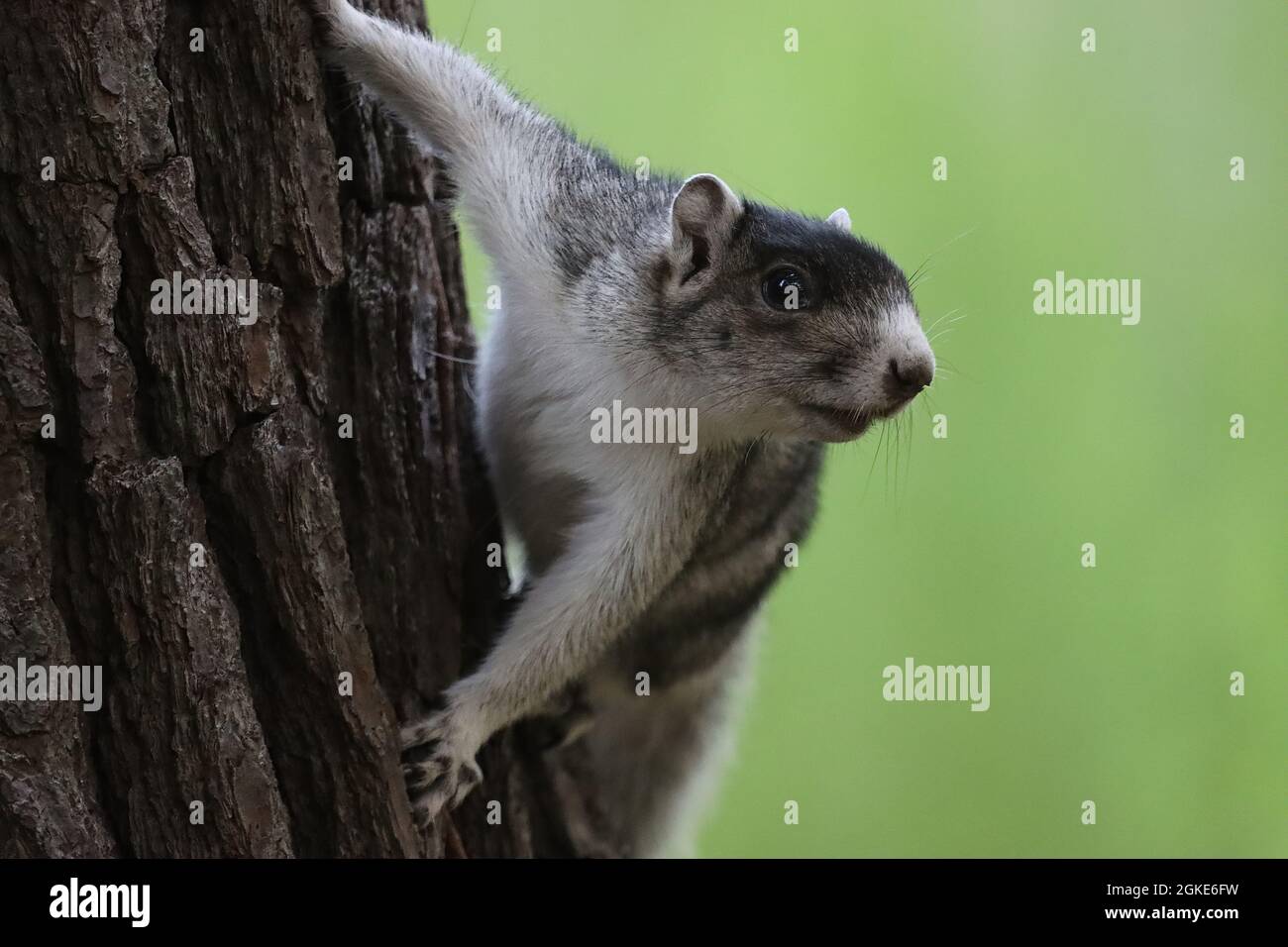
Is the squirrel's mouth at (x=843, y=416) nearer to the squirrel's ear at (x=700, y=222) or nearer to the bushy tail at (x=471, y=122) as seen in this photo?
the squirrel's ear at (x=700, y=222)

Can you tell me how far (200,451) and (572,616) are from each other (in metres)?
0.76

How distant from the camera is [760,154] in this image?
351 cm

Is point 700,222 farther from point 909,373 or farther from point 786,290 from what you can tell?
point 909,373

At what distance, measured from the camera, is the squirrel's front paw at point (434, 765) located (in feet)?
6.97

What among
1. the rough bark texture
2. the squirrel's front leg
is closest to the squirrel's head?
the squirrel's front leg

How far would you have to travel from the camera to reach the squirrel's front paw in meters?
2.12

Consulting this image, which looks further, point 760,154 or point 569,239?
point 760,154

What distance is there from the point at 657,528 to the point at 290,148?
3.11 ft

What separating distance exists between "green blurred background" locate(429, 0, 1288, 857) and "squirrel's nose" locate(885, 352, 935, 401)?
5.01 feet

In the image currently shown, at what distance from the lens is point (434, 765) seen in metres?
2.15

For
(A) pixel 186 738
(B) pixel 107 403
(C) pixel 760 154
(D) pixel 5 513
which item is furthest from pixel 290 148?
(C) pixel 760 154

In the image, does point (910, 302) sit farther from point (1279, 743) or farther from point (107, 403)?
point (1279, 743)

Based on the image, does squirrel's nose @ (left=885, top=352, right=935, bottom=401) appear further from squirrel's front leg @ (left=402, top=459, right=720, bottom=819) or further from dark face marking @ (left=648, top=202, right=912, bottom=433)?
squirrel's front leg @ (left=402, top=459, right=720, bottom=819)

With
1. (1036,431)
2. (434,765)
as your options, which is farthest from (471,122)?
(1036,431)
